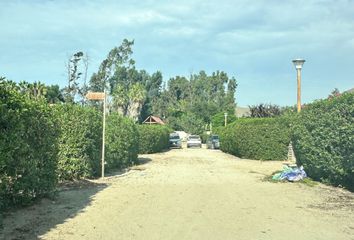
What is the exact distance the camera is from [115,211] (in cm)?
1041

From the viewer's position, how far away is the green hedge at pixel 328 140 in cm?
1379

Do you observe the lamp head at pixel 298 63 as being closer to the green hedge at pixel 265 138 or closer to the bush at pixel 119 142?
the green hedge at pixel 265 138

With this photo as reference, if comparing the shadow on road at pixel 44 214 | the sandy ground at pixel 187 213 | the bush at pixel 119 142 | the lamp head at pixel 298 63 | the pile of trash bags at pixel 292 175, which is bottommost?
the sandy ground at pixel 187 213

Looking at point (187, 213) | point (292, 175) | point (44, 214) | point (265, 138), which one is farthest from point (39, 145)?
point (265, 138)

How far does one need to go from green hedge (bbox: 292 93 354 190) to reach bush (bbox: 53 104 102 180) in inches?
302

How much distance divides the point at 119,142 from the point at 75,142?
6.63m

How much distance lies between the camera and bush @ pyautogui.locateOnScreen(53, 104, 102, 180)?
1505 centimetres

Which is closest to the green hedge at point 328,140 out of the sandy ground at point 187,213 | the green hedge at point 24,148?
the sandy ground at point 187,213

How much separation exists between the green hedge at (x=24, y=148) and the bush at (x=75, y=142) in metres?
3.26

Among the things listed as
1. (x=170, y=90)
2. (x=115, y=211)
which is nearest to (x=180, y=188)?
(x=115, y=211)

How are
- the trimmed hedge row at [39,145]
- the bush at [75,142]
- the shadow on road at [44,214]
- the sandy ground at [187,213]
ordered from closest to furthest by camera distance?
the shadow on road at [44,214], the sandy ground at [187,213], the trimmed hedge row at [39,145], the bush at [75,142]

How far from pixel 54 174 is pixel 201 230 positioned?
4.54 metres

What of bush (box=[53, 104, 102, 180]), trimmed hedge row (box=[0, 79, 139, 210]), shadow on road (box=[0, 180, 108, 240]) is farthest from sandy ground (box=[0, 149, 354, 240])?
bush (box=[53, 104, 102, 180])

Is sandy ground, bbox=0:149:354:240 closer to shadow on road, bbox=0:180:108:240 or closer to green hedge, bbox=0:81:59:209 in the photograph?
shadow on road, bbox=0:180:108:240
